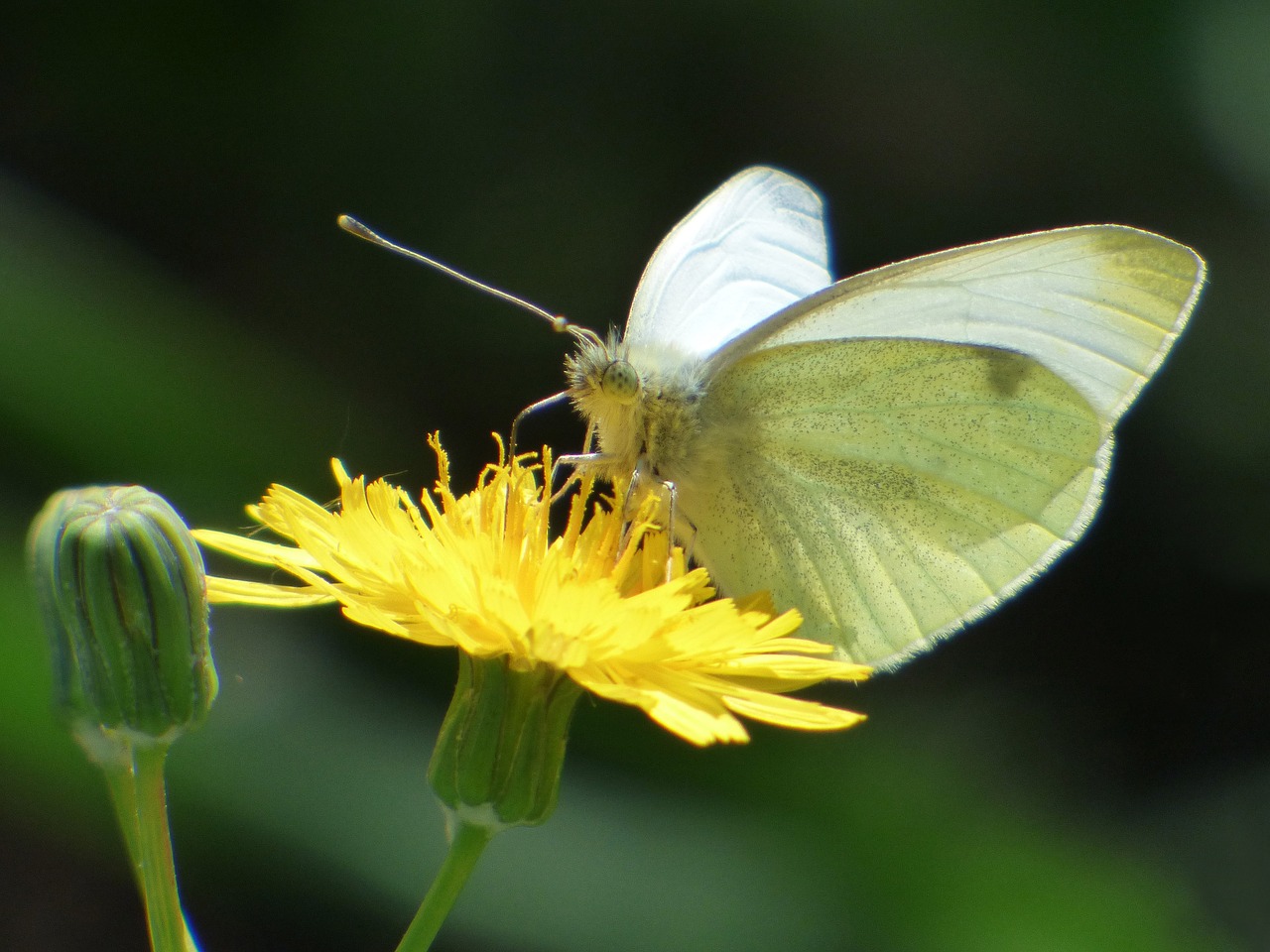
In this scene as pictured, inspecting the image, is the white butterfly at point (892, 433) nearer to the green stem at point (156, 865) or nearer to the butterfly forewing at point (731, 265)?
the butterfly forewing at point (731, 265)

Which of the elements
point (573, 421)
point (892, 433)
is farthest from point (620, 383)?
point (573, 421)

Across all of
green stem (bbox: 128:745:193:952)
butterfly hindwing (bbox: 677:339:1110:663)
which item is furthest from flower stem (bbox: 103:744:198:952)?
butterfly hindwing (bbox: 677:339:1110:663)

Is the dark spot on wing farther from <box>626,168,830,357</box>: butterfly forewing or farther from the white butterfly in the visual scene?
<box>626,168,830,357</box>: butterfly forewing

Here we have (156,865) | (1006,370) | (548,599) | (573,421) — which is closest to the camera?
(156,865)

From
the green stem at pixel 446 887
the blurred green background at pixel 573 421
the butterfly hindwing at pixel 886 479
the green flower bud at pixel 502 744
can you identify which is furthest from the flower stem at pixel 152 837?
the blurred green background at pixel 573 421

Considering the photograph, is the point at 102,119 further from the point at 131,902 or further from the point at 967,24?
the point at 967,24

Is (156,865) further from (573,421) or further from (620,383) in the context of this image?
(573,421)
